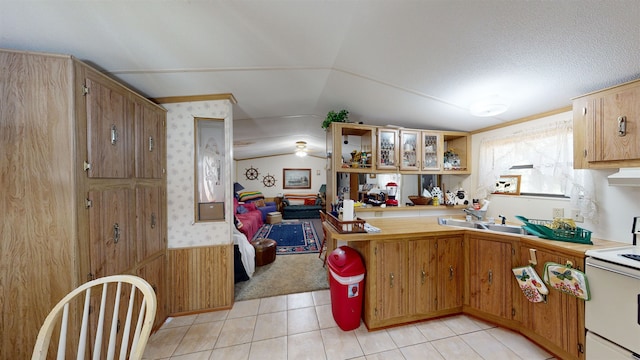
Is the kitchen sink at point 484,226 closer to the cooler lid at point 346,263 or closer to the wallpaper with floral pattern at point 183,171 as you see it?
the cooler lid at point 346,263

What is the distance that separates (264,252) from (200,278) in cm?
118

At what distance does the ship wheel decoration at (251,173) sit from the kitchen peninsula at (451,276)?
586 cm

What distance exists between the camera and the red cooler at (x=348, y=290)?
6.02 feet

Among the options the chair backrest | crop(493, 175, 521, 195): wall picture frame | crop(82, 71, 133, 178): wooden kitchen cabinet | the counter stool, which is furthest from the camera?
the counter stool

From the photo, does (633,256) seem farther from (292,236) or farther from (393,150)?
(292,236)

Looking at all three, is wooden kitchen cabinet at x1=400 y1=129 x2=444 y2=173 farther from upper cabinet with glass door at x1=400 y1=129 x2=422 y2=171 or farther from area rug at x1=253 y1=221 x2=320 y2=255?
area rug at x1=253 y1=221 x2=320 y2=255

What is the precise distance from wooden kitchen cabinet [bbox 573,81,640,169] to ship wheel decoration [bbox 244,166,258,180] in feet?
23.5

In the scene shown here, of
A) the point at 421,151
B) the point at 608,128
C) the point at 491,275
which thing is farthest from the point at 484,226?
the point at 608,128

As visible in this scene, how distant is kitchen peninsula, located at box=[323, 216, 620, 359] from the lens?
1.68m

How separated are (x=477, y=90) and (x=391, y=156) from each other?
1050 millimetres

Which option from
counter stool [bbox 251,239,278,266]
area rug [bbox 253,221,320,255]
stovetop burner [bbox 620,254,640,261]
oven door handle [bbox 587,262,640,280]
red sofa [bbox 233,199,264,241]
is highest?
stovetop burner [bbox 620,254,640,261]

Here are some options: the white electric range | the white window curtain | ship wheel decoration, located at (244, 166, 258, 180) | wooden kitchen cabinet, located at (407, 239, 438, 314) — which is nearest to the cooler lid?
wooden kitchen cabinet, located at (407, 239, 438, 314)

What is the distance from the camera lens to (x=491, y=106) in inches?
67.2

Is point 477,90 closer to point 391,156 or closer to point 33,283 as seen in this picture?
point 391,156
